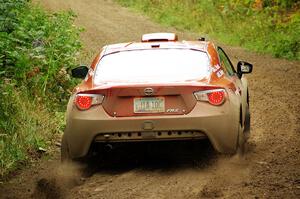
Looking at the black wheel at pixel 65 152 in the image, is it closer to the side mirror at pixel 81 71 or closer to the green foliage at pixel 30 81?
the green foliage at pixel 30 81

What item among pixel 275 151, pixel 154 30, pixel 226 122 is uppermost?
pixel 226 122

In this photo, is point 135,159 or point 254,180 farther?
point 135,159

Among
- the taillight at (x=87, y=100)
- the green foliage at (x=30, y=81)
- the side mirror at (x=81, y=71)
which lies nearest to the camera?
the taillight at (x=87, y=100)

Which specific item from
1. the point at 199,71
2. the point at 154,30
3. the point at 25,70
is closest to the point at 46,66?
the point at 25,70

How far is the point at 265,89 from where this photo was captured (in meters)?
14.4

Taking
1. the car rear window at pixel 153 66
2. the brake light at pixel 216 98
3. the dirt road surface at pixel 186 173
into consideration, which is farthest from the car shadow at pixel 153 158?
the car rear window at pixel 153 66

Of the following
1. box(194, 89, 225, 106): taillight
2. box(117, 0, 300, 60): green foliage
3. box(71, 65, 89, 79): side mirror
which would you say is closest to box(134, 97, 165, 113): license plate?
box(194, 89, 225, 106): taillight

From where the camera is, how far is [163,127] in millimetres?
7242

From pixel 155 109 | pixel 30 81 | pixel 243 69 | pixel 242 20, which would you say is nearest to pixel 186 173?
pixel 155 109

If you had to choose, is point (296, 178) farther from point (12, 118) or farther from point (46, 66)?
point (46, 66)

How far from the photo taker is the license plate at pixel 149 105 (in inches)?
287

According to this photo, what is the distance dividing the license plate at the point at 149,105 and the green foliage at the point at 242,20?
12742mm

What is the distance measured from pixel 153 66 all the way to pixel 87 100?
0.88 metres

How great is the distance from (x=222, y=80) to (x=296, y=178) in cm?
140
